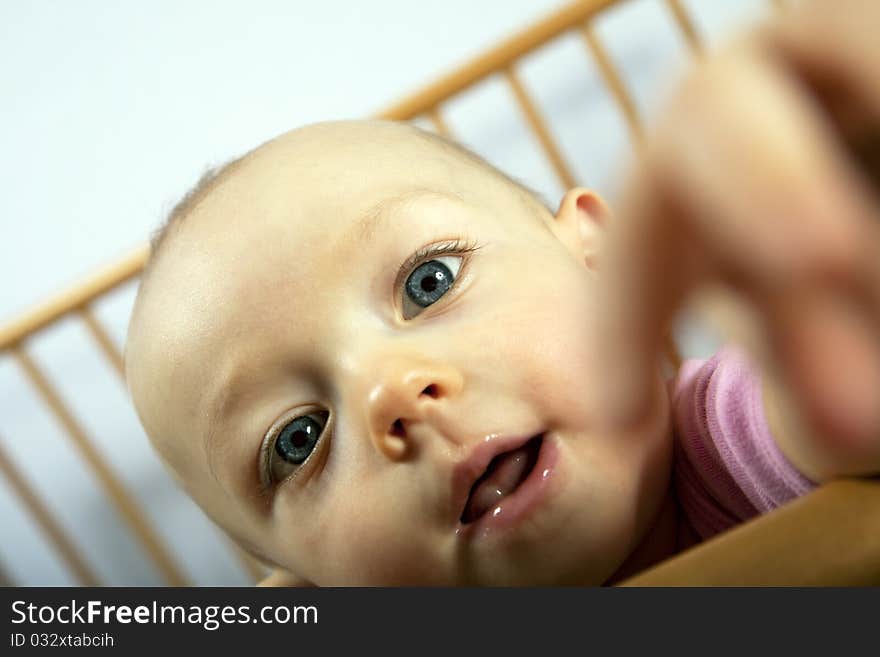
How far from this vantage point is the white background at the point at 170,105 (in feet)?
4.24

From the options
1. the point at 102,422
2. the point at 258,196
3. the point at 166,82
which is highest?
the point at 166,82

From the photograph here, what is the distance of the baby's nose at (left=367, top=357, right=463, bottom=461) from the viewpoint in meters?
0.45

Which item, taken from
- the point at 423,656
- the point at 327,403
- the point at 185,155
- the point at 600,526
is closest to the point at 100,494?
the point at 185,155

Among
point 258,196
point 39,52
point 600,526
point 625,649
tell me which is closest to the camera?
point 625,649

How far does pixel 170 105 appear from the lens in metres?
1.33

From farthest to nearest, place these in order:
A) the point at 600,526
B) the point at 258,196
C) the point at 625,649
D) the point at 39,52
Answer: the point at 39,52 → the point at 258,196 → the point at 600,526 → the point at 625,649

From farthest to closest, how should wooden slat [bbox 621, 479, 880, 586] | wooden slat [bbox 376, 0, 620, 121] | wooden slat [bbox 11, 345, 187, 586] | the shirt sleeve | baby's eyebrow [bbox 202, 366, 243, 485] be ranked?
1. wooden slat [bbox 11, 345, 187, 586]
2. wooden slat [bbox 376, 0, 620, 121]
3. baby's eyebrow [bbox 202, 366, 243, 485]
4. the shirt sleeve
5. wooden slat [bbox 621, 479, 880, 586]

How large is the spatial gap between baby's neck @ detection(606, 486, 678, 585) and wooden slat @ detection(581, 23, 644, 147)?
68 cm

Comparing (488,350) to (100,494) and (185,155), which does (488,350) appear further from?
(100,494)

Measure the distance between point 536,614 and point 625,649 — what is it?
0.03 meters

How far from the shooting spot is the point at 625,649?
29cm

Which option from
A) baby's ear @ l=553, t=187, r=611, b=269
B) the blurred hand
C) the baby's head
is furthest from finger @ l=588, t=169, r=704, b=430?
baby's ear @ l=553, t=187, r=611, b=269

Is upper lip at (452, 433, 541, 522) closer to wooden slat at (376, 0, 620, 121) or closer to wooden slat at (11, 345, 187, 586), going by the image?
wooden slat at (376, 0, 620, 121)

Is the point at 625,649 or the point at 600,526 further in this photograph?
the point at 600,526
